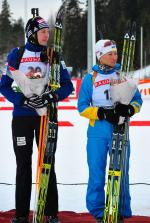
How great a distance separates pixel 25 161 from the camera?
316 centimetres

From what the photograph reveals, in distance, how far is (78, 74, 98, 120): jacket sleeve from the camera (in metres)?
3.08

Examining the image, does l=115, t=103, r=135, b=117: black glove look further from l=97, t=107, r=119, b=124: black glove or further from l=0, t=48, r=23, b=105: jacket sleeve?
l=0, t=48, r=23, b=105: jacket sleeve

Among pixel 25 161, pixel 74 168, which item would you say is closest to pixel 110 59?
pixel 25 161

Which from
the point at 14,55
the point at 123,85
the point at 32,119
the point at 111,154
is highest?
the point at 14,55

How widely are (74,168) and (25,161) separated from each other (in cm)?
207

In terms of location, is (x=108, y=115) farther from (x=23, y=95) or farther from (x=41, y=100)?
(x=23, y=95)

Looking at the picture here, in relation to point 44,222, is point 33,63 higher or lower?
higher

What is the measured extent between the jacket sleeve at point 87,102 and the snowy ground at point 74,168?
3.16ft

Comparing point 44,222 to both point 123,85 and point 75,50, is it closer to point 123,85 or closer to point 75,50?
point 123,85

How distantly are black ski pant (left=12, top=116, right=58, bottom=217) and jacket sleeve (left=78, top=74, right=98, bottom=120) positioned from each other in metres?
0.28

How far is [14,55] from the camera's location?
3.13 metres

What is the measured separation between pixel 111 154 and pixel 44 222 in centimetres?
62

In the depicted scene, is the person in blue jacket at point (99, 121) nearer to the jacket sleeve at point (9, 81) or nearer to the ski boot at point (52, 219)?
the ski boot at point (52, 219)

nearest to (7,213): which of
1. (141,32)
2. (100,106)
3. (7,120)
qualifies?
(100,106)
